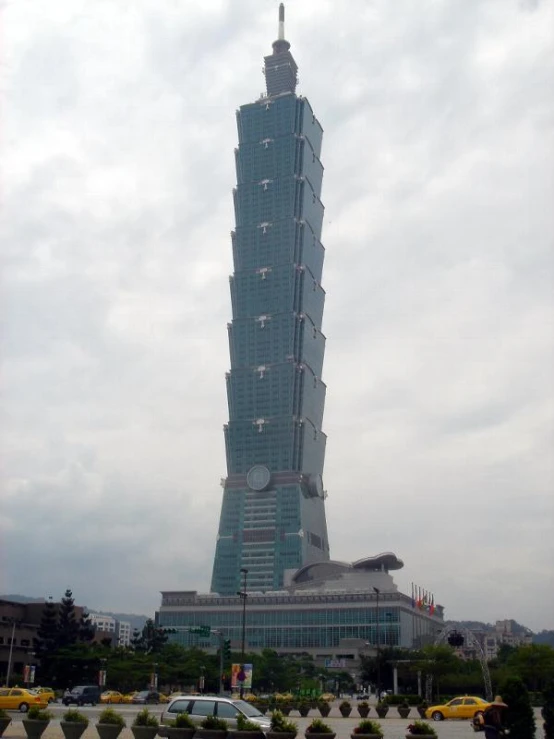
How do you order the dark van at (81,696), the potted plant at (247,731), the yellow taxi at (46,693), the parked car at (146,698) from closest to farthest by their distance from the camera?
the potted plant at (247,731) → the yellow taxi at (46,693) → the dark van at (81,696) → the parked car at (146,698)

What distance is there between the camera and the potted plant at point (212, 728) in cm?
2898

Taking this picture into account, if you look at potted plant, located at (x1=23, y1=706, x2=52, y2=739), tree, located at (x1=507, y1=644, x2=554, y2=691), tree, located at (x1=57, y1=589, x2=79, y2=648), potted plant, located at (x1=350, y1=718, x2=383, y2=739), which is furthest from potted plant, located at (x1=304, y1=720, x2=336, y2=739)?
tree, located at (x1=57, y1=589, x2=79, y2=648)

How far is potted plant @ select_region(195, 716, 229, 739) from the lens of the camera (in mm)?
28984


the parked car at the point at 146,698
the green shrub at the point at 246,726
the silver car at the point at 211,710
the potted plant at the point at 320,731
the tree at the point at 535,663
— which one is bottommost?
the parked car at the point at 146,698

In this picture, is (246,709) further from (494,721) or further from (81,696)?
(81,696)

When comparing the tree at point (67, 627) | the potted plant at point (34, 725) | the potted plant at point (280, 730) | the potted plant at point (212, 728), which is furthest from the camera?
the tree at point (67, 627)

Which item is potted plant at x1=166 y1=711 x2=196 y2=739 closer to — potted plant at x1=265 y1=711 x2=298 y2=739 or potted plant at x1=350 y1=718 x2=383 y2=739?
potted plant at x1=265 y1=711 x2=298 y2=739

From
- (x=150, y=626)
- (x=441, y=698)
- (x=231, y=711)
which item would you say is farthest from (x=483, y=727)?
(x=150, y=626)

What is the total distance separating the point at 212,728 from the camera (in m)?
29.3

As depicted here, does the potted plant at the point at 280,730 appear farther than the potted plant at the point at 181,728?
No

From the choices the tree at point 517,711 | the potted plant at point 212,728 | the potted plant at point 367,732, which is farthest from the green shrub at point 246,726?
the tree at point 517,711

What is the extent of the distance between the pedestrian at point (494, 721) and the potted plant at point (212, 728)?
9159 millimetres

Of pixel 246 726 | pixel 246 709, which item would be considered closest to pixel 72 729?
pixel 246 709

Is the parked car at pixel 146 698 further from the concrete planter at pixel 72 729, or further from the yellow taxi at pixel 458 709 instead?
the concrete planter at pixel 72 729
